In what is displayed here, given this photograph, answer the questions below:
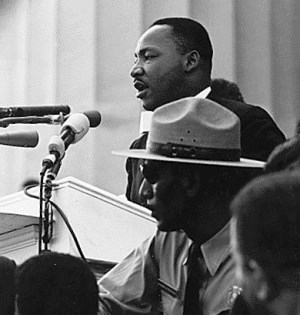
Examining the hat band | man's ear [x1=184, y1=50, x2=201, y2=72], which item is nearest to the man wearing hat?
the hat band

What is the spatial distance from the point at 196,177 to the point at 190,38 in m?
1.37

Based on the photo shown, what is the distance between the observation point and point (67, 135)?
3414 mm

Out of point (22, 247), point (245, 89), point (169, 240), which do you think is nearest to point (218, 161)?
point (169, 240)

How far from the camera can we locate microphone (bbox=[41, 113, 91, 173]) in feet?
10.9

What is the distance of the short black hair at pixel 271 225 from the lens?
1514mm

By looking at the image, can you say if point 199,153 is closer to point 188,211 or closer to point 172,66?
point 188,211

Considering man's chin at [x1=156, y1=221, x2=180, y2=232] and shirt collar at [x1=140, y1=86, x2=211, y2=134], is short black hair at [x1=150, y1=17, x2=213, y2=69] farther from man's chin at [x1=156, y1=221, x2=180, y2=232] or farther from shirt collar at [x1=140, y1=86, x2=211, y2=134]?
man's chin at [x1=156, y1=221, x2=180, y2=232]

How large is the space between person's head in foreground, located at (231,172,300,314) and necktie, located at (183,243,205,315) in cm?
93

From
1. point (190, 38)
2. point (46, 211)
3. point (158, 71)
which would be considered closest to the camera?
point (46, 211)

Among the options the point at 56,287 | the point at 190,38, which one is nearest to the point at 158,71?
the point at 190,38

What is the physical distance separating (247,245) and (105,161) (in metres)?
4.26

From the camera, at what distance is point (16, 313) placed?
2.48 meters

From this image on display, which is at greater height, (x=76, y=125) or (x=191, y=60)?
(x=191, y=60)

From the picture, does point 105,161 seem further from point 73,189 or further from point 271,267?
point 271,267
